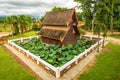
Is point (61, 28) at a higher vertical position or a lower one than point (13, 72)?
higher

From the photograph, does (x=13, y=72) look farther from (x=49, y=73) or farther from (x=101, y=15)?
(x=101, y=15)

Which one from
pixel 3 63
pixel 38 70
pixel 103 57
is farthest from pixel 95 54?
pixel 3 63

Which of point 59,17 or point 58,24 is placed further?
point 59,17

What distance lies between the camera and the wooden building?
→ 2133 centimetres

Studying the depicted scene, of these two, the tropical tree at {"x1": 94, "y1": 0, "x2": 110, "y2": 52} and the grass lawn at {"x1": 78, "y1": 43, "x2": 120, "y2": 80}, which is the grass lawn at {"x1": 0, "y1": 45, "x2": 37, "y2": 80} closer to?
the grass lawn at {"x1": 78, "y1": 43, "x2": 120, "y2": 80}

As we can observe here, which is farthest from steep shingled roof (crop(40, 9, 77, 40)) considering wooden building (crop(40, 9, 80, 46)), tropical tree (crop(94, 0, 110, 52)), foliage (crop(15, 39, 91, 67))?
tropical tree (crop(94, 0, 110, 52))

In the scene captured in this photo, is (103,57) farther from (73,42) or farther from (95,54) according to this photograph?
(73,42)

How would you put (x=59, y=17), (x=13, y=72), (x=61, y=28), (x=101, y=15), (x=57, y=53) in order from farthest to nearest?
(x=59, y=17) < (x=61, y=28) < (x=101, y=15) < (x=57, y=53) < (x=13, y=72)

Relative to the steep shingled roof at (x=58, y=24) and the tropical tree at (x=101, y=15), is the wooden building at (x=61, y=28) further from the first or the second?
the tropical tree at (x=101, y=15)

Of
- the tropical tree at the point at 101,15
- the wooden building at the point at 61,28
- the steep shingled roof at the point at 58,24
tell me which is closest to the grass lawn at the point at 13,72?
the wooden building at the point at 61,28

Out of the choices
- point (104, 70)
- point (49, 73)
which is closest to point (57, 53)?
point (49, 73)

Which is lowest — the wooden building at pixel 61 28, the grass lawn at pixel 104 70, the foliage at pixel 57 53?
the grass lawn at pixel 104 70

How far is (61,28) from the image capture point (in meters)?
22.2

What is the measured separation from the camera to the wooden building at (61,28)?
70.0 feet
